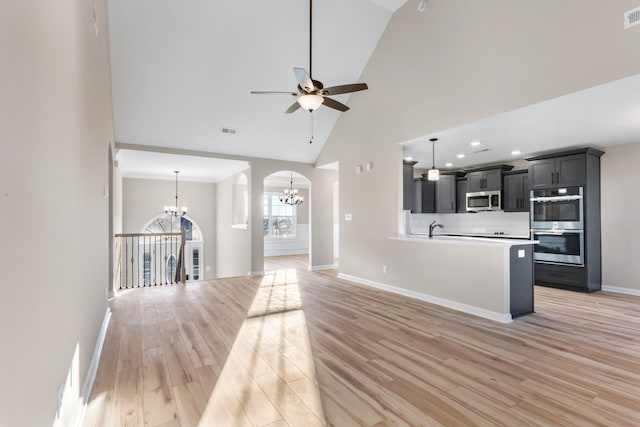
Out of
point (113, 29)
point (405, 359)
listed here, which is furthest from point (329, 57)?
point (405, 359)

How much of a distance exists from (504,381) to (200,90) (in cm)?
552

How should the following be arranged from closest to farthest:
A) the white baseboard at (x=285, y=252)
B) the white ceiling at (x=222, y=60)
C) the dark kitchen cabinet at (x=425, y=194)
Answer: the white ceiling at (x=222, y=60)
the dark kitchen cabinet at (x=425, y=194)
the white baseboard at (x=285, y=252)

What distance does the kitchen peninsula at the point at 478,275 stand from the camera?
3.93 metres

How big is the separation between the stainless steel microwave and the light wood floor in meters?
2.83

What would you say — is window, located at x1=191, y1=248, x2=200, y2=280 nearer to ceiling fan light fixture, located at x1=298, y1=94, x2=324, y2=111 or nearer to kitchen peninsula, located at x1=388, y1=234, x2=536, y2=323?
kitchen peninsula, located at x1=388, y1=234, x2=536, y2=323

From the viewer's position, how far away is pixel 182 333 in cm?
351

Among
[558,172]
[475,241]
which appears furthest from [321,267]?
[558,172]

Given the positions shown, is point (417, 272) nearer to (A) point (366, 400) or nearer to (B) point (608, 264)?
(A) point (366, 400)

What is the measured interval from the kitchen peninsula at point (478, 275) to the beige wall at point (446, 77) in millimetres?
203

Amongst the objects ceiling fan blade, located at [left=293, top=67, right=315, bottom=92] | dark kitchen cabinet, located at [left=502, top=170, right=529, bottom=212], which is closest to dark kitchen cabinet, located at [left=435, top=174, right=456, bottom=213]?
dark kitchen cabinet, located at [left=502, top=170, right=529, bottom=212]

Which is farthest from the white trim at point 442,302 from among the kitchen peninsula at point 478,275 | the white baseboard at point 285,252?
the white baseboard at point 285,252

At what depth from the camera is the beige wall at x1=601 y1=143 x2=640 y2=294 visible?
17.1 ft

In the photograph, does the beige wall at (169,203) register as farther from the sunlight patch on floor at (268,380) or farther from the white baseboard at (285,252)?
the sunlight patch on floor at (268,380)

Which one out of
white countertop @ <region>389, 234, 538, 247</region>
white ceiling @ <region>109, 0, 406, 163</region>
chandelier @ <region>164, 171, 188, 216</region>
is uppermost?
white ceiling @ <region>109, 0, 406, 163</region>
